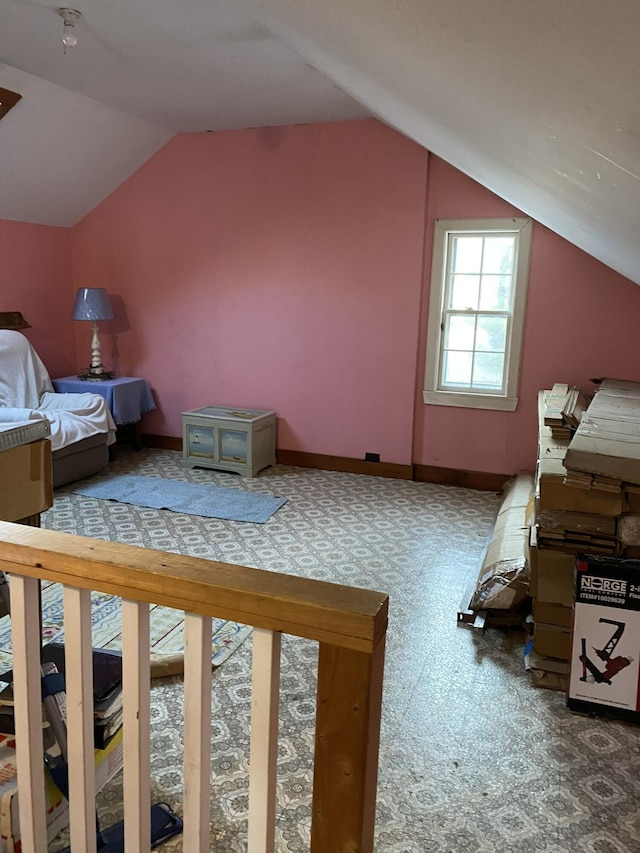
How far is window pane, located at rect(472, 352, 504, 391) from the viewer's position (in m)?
4.75

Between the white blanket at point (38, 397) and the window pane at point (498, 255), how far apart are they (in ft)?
9.90

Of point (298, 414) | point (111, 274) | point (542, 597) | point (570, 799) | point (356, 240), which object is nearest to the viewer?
point (570, 799)

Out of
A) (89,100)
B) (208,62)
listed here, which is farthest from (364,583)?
(89,100)

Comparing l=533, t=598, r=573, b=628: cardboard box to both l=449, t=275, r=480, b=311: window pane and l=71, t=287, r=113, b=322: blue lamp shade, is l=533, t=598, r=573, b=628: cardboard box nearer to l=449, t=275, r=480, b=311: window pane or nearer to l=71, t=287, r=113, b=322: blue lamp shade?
l=449, t=275, r=480, b=311: window pane

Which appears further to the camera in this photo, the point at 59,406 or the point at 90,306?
the point at 90,306

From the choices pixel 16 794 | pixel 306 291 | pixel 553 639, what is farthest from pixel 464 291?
pixel 16 794

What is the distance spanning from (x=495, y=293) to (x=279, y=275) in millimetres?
1669

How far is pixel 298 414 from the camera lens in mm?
5305

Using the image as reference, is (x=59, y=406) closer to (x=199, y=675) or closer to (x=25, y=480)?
(x=25, y=480)

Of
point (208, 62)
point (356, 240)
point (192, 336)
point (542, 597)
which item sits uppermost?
point (208, 62)

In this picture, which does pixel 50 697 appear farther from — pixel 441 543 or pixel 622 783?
pixel 441 543

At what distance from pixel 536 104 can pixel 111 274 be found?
521 centimetres

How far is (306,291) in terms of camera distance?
510 cm

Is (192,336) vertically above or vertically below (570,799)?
above
